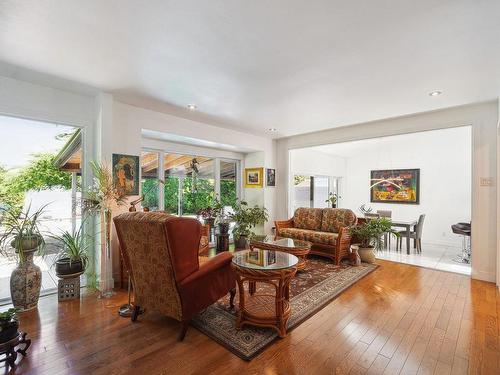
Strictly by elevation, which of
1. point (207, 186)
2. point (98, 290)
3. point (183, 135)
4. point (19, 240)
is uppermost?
point (183, 135)

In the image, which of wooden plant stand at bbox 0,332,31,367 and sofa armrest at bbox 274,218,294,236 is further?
sofa armrest at bbox 274,218,294,236

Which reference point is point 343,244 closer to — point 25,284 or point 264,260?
point 264,260

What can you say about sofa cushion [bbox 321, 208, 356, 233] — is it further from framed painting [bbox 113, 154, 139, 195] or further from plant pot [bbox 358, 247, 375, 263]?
framed painting [bbox 113, 154, 139, 195]

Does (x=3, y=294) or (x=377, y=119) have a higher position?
(x=377, y=119)

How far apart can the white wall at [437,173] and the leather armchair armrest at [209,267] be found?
18.1 feet

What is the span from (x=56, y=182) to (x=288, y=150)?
15.6 ft

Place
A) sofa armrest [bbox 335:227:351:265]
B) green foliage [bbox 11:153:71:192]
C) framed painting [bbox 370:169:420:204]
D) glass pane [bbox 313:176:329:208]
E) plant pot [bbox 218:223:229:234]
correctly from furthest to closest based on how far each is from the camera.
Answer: glass pane [bbox 313:176:329:208], framed painting [bbox 370:169:420:204], plant pot [bbox 218:223:229:234], sofa armrest [bbox 335:227:351:265], green foliage [bbox 11:153:71:192]

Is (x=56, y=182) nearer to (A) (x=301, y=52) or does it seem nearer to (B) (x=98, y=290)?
(B) (x=98, y=290)

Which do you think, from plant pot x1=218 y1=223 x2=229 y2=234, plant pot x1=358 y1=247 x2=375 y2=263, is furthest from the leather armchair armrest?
plant pot x1=358 y1=247 x2=375 y2=263

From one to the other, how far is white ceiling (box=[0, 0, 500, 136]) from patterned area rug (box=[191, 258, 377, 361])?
105 inches

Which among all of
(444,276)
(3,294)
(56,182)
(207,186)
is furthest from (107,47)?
(444,276)

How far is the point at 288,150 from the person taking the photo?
6.32 meters

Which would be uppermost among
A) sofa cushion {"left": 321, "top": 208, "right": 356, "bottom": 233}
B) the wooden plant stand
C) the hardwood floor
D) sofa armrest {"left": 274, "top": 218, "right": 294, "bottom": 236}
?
sofa cushion {"left": 321, "top": 208, "right": 356, "bottom": 233}

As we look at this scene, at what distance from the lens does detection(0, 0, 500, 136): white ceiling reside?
1833mm
